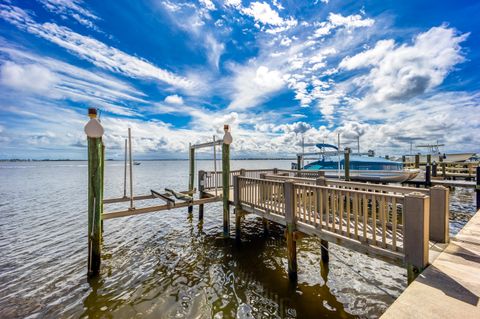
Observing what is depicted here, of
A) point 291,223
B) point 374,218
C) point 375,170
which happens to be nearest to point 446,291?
point 374,218

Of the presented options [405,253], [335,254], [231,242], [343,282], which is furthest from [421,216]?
[231,242]

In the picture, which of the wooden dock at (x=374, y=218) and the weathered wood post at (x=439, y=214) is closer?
the wooden dock at (x=374, y=218)

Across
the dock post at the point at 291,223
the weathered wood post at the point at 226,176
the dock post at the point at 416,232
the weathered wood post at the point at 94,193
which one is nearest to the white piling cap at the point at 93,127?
the weathered wood post at the point at 94,193

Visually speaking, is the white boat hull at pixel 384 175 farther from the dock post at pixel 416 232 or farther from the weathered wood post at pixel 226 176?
the dock post at pixel 416 232

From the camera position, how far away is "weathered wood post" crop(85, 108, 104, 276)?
6.02 m

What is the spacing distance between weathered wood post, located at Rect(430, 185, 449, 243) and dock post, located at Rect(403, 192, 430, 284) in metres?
1.44

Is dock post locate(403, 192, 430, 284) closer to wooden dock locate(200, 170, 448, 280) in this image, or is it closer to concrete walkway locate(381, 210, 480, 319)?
wooden dock locate(200, 170, 448, 280)

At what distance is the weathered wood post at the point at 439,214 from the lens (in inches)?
176

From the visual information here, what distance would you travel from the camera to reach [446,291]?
286 cm

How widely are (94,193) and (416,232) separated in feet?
24.8

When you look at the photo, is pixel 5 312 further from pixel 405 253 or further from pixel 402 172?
pixel 402 172

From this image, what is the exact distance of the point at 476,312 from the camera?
2449mm

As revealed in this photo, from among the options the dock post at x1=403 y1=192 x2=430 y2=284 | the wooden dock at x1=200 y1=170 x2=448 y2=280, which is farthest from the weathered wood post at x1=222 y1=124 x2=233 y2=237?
the dock post at x1=403 y1=192 x2=430 y2=284

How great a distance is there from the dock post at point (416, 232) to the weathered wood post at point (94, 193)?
286 inches
